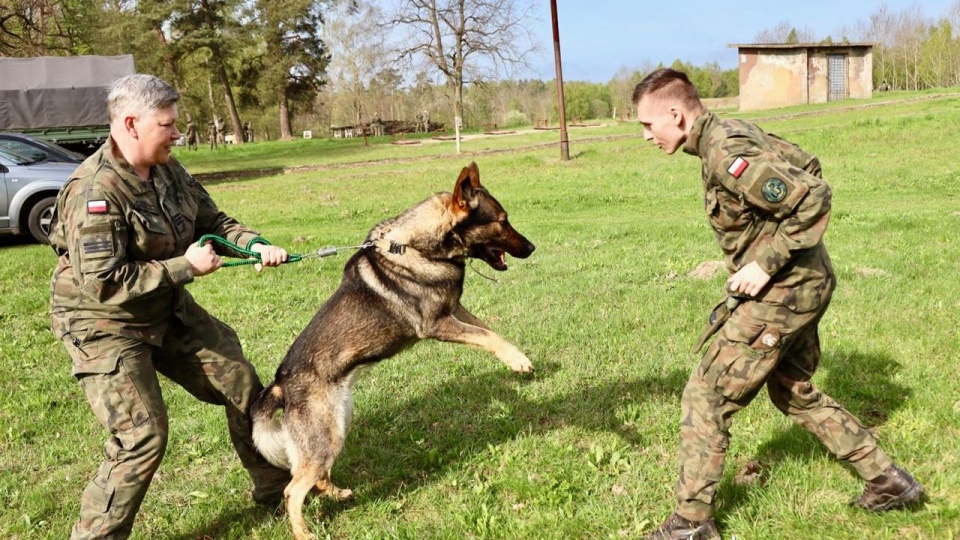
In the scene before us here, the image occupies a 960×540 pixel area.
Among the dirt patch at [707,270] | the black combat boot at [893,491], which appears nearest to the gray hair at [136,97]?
the black combat boot at [893,491]

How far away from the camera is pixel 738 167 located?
2893 mm

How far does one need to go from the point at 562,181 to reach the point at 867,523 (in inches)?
581

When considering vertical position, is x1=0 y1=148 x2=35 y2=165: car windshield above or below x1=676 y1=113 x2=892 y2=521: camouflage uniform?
above

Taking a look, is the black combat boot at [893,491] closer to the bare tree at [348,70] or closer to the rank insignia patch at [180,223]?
the rank insignia patch at [180,223]

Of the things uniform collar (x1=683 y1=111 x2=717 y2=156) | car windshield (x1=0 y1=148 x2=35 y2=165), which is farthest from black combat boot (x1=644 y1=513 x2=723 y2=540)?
car windshield (x1=0 y1=148 x2=35 y2=165)

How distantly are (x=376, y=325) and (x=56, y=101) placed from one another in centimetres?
2245

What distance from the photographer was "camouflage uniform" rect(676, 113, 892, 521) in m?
2.86

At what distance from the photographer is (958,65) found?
67062mm

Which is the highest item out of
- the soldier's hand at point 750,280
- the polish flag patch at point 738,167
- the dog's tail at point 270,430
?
the polish flag patch at point 738,167

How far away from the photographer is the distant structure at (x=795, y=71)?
3522 cm

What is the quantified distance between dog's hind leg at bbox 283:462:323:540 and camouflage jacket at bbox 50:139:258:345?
107cm

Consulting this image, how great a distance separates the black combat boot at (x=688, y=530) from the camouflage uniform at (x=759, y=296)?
0.13ft

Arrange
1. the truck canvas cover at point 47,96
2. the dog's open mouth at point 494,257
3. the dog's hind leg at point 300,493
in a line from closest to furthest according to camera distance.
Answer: the dog's hind leg at point 300,493 → the dog's open mouth at point 494,257 → the truck canvas cover at point 47,96

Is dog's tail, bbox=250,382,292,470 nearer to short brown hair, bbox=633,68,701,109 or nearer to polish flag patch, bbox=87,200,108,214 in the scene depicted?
polish flag patch, bbox=87,200,108,214
